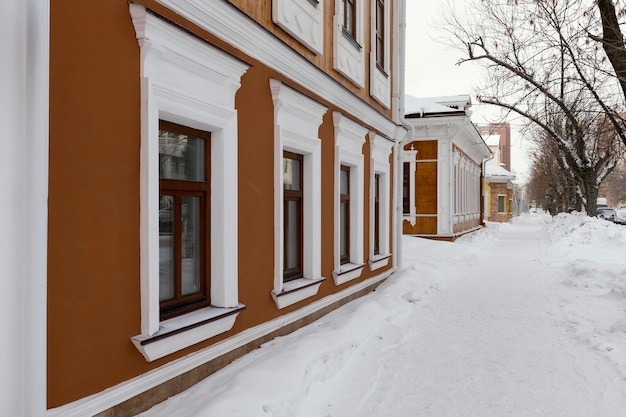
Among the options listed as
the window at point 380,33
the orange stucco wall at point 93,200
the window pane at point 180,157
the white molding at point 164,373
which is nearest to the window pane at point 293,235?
the white molding at point 164,373

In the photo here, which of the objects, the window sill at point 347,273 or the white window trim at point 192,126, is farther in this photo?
the window sill at point 347,273

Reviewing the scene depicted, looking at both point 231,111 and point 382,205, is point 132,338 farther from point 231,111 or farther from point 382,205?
point 382,205

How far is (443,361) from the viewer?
15.3 ft

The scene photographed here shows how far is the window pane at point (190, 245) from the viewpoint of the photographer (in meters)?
3.88

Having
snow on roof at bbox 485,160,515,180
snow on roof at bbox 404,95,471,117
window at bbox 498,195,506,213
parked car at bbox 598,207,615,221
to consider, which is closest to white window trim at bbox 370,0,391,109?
snow on roof at bbox 404,95,471,117

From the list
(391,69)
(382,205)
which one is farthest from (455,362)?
(391,69)

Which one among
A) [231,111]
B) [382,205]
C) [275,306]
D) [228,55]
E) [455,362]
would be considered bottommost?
[455,362]

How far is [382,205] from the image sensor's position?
9141 millimetres

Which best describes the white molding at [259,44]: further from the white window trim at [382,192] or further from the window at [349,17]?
the white window trim at [382,192]

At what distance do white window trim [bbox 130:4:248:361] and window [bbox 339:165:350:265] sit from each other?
3343 millimetres

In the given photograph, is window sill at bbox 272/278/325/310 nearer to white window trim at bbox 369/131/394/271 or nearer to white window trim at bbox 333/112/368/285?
white window trim at bbox 333/112/368/285

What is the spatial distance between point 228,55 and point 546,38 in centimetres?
711

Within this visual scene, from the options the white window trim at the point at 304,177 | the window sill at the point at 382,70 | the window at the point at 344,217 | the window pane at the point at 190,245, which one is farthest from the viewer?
the window sill at the point at 382,70

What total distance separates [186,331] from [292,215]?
2585 millimetres
